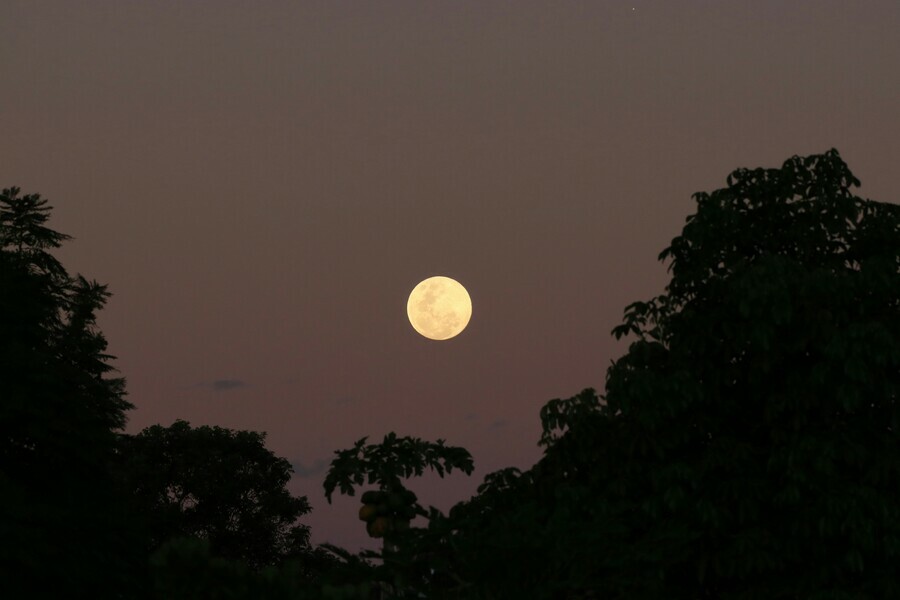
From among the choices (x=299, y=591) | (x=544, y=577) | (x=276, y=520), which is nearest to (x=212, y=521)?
(x=276, y=520)

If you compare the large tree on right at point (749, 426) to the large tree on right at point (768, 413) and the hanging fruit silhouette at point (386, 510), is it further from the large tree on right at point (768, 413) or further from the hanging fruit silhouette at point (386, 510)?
the hanging fruit silhouette at point (386, 510)

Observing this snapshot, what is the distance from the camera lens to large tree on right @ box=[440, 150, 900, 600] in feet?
63.3

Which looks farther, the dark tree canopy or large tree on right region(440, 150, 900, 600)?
the dark tree canopy

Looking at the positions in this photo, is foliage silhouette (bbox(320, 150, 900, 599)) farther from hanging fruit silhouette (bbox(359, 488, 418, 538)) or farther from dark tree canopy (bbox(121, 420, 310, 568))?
dark tree canopy (bbox(121, 420, 310, 568))

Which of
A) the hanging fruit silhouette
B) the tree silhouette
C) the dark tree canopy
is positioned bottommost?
the hanging fruit silhouette

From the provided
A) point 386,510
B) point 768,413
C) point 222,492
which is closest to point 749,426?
point 768,413

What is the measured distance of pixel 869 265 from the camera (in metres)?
20.7

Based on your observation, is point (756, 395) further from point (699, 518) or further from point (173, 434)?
point (173, 434)

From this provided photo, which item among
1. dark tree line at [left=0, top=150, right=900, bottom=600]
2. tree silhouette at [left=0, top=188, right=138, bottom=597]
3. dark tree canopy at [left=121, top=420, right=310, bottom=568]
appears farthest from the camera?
dark tree canopy at [left=121, top=420, right=310, bottom=568]

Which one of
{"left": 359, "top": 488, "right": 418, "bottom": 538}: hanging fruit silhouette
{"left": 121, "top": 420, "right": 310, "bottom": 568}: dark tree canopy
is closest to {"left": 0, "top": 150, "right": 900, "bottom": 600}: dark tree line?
{"left": 359, "top": 488, "right": 418, "bottom": 538}: hanging fruit silhouette

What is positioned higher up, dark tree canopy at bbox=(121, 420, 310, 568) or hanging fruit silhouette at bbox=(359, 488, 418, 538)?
dark tree canopy at bbox=(121, 420, 310, 568)

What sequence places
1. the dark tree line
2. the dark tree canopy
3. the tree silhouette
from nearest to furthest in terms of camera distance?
the dark tree line → the tree silhouette → the dark tree canopy

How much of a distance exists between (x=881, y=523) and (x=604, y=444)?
4.23 m

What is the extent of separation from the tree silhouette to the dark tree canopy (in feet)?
85.4
